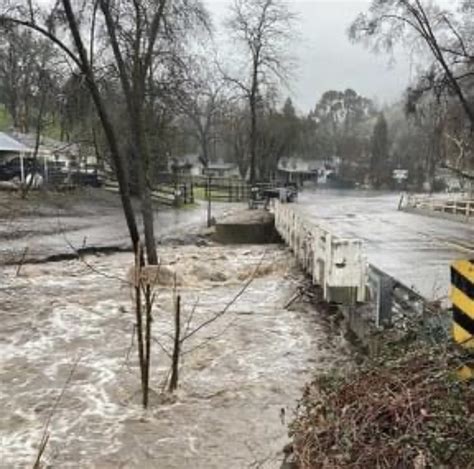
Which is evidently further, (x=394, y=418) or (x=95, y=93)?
(x=95, y=93)

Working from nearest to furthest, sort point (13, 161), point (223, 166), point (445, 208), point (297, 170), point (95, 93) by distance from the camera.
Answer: point (95, 93)
point (445, 208)
point (13, 161)
point (223, 166)
point (297, 170)

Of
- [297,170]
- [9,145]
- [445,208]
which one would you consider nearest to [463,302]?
[445,208]

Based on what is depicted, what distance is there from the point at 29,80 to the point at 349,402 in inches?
2232

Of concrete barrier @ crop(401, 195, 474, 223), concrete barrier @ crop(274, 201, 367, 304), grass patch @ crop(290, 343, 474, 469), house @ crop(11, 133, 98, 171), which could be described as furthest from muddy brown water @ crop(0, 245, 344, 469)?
house @ crop(11, 133, 98, 171)

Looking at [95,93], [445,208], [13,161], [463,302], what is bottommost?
[445,208]

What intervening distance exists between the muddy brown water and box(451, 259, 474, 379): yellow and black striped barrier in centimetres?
173

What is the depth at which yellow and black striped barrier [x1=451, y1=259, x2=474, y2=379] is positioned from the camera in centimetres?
534

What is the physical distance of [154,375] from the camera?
8.16 meters

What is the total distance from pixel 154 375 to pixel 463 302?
13.3ft

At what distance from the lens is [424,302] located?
6941 mm

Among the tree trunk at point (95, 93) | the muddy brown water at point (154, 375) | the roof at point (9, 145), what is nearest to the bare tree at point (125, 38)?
the tree trunk at point (95, 93)

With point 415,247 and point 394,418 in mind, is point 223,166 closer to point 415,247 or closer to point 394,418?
point 415,247


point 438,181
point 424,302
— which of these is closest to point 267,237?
Result: point 424,302

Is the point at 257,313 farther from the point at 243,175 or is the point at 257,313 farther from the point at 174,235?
the point at 243,175
